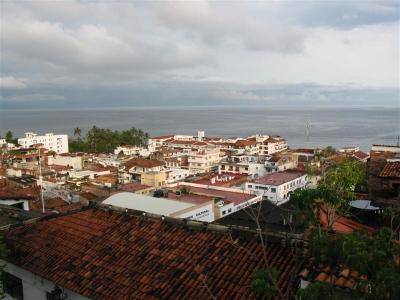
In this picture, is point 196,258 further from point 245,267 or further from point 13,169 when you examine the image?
point 13,169

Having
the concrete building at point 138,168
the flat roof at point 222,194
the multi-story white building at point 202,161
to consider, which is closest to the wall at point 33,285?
the flat roof at point 222,194

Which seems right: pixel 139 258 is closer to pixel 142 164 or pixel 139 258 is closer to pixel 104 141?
pixel 142 164

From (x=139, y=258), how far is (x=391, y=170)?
8140 millimetres

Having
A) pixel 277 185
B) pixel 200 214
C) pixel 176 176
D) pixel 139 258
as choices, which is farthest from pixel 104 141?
pixel 139 258

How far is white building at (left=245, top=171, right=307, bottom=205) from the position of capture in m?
44.2

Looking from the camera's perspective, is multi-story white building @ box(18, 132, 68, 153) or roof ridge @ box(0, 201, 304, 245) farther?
multi-story white building @ box(18, 132, 68, 153)

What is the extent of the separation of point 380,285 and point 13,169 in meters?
66.7

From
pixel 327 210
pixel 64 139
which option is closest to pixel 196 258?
pixel 327 210

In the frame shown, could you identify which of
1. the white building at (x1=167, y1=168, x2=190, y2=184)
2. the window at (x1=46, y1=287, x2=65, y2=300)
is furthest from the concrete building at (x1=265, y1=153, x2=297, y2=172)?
the window at (x1=46, y1=287, x2=65, y2=300)

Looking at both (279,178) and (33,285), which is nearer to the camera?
(33,285)

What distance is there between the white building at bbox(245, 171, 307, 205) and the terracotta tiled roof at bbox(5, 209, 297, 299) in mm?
33260

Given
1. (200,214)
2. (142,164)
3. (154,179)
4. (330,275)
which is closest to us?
(330,275)

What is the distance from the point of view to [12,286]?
9.46 metres

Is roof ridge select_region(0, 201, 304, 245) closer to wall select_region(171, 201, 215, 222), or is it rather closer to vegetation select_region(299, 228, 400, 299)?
vegetation select_region(299, 228, 400, 299)
